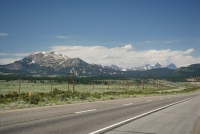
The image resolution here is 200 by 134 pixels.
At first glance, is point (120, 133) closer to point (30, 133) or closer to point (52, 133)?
point (52, 133)

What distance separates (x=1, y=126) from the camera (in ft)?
31.2

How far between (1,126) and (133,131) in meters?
5.05

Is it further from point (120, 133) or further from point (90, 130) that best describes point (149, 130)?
point (90, 130)

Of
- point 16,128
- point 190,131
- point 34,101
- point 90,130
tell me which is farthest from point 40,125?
point 34,101

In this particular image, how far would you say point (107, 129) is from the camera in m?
10.0

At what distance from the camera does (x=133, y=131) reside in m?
9.95

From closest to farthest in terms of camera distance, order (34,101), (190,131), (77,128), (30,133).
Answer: (30,133) → (77,128) → (190,131) → (34,101)

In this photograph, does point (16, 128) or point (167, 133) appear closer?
point (16, 128)

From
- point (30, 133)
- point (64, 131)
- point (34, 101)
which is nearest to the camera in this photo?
point (30, 133)

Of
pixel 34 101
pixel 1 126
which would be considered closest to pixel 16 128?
pixel 1 126

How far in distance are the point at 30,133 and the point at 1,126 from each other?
1737 millimetres

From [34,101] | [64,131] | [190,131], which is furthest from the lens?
[34,101]

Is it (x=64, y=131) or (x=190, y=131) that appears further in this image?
(x=190, y=131)

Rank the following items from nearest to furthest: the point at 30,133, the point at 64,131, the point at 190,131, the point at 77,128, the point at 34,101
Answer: the point at 30,133 < the point at 64,131 < the point at 77,128 < the point at 190,131 < the point at 34,101
